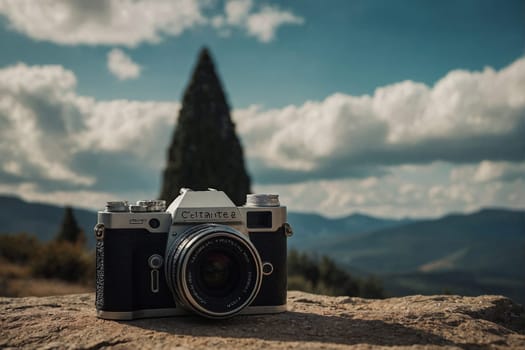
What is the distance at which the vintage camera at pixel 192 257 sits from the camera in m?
4.25

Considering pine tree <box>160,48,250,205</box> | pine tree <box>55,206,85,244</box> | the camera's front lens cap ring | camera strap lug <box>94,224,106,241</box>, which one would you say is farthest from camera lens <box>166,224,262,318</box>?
pine tree <box>55,206,85,244</box>

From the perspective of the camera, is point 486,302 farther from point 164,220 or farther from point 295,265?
point 295,265

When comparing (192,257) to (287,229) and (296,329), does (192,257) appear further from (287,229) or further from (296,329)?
(287,229)

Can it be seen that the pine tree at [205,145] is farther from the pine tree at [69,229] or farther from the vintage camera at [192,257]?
the vintage camera at [192,257]

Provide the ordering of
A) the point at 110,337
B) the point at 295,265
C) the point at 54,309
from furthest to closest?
the point at 295,265
the point at 54,309
the point at 110,337

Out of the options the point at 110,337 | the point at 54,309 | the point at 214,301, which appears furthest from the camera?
the point at 54,309

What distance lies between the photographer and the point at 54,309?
517 cm

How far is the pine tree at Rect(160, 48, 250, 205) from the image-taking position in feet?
58.0

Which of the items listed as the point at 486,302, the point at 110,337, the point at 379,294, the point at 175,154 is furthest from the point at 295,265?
the point at 110,337

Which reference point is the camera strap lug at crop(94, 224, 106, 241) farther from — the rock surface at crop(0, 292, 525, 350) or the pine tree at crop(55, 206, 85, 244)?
the pine tree at crop(55, 206, 85, 244)

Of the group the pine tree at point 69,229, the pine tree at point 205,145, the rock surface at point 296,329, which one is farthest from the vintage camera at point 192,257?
the pine tree at point 69,229

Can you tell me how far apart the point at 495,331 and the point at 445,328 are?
35 centimetres

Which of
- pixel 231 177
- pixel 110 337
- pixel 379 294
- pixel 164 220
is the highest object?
pixel 231 177

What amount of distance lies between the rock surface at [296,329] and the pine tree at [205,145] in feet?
40.2
